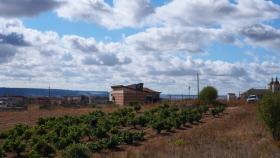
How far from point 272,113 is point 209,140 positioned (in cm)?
692

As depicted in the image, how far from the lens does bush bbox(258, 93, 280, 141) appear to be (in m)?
27.0

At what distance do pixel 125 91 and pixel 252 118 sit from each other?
142 ft

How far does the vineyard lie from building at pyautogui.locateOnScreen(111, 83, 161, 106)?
120ft

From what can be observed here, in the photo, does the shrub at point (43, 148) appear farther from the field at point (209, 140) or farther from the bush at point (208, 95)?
the bush at point (208, 95)

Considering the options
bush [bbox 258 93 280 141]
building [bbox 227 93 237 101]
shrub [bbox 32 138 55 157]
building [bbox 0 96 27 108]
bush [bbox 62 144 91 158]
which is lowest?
shrub [bbox 32 138 55 157]

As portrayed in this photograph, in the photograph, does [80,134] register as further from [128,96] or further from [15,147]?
[128,96]

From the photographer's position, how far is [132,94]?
3201 inches

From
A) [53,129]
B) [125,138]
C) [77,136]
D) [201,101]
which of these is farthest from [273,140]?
[201,101]

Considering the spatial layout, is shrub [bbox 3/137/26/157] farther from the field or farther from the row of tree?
the field

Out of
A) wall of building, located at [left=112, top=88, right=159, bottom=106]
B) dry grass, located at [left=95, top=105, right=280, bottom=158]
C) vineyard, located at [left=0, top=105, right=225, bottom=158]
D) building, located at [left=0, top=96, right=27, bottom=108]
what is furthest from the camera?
wall of building, located at [left=112, top=88, right=159, bottom=106]

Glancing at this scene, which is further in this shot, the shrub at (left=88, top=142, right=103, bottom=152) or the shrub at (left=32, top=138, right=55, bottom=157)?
the shrub at (left=88, top=142, right=103, bottom=152)

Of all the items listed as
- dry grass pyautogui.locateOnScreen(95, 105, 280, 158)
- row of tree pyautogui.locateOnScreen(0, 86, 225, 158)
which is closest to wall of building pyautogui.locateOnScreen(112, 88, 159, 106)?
dry grass pyautogui.locateOnScreen(95, 105, 280, 158)

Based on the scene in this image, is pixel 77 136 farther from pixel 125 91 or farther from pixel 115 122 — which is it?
pixel 125 91

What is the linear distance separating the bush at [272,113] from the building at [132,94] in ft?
161
